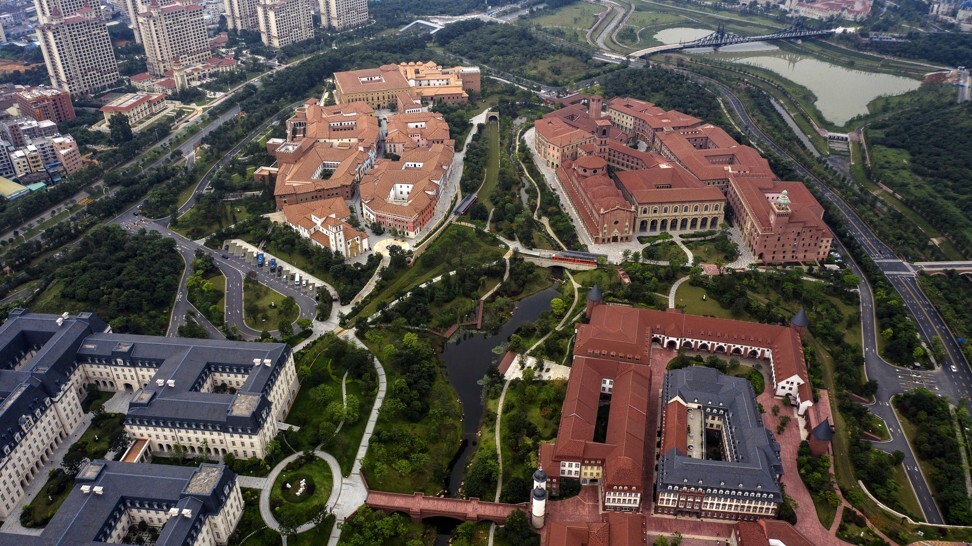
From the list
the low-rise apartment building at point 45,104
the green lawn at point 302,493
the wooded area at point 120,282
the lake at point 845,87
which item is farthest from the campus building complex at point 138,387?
the lake at point 845,87

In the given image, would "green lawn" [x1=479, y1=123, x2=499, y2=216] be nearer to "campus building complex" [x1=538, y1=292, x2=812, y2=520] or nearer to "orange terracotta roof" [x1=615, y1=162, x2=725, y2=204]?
"orange terracotta roof" [x1=615, y1=162, x2=725, y2=204]

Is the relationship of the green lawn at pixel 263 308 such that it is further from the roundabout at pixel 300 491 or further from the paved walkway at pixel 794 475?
the paved walkway at pixel 794 475

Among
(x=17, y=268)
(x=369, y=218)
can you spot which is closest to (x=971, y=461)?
(x=369, y=218)

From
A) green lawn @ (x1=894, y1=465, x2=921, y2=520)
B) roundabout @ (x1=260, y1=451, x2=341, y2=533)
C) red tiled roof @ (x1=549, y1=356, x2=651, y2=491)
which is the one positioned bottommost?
roundabout @ (x1=260, y1=451, x2=341, y2=533)

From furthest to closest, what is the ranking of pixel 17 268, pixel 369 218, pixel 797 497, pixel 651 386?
pixel 369 218
pixel 17 268
pixel 651 386
pixel 797 497

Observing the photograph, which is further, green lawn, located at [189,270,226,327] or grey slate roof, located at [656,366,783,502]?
green lawn, located at [189,270,226,327]

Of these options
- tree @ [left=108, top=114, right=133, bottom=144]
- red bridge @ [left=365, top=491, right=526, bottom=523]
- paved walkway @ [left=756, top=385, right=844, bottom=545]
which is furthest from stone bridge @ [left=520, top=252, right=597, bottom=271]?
tree @ [left=108, top=114, right=133, bottom=144]

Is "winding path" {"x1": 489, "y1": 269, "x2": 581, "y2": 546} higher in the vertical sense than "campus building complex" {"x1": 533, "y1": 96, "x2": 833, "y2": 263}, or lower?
lower

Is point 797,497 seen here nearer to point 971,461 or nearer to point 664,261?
point 971,461
